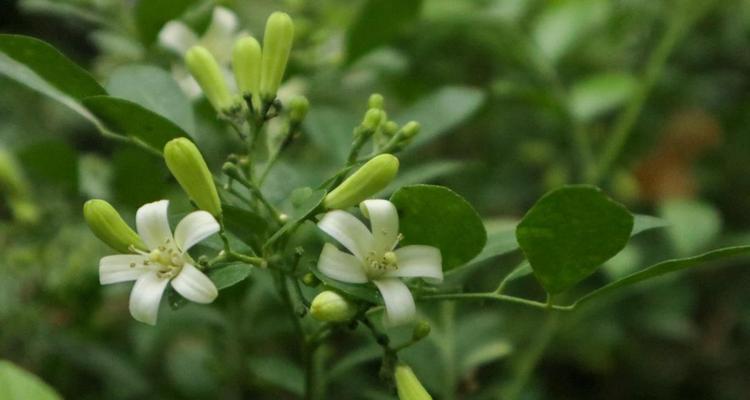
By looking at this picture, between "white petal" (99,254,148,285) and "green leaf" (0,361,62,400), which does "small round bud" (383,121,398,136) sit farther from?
"green leaf" (0,361,62,400)

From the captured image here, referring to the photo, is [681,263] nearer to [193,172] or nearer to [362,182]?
[362,182]

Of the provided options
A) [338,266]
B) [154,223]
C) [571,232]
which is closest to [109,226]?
[154,223]

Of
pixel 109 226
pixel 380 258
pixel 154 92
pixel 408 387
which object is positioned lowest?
pixel 408 387

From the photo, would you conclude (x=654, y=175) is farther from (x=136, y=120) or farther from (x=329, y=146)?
(x=136, y=120)

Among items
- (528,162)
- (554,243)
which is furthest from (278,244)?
(528,162)

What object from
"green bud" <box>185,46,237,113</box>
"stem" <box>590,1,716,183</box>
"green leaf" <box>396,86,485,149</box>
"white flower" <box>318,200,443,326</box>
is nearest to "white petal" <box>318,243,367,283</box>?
"white flower" <box>318,200,443,326</box>

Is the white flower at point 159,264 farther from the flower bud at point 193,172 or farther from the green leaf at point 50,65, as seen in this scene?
the green leaf at point 50,65
